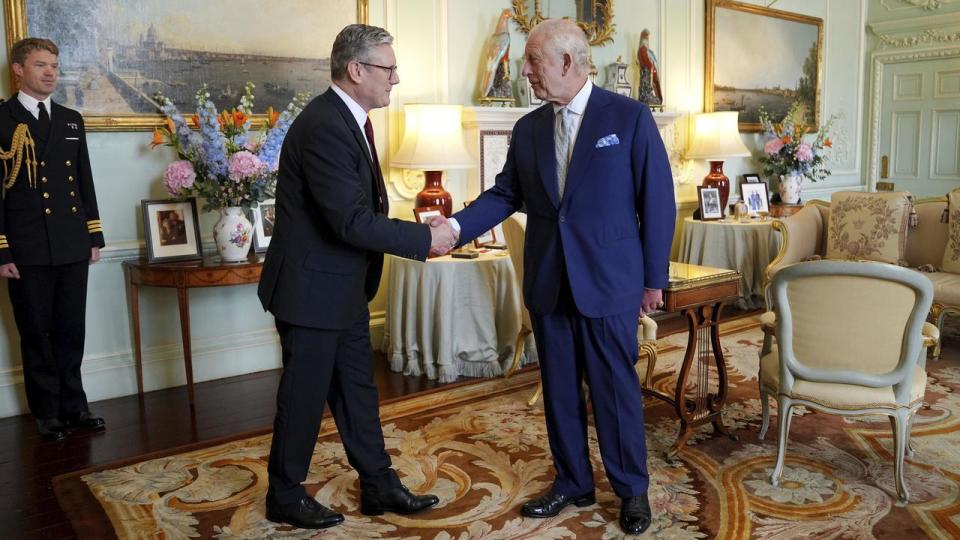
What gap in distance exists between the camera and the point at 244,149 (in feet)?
14.8

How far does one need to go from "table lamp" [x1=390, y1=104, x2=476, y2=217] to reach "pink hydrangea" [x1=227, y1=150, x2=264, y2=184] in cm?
113

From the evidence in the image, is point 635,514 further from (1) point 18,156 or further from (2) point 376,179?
(1) point 18,156

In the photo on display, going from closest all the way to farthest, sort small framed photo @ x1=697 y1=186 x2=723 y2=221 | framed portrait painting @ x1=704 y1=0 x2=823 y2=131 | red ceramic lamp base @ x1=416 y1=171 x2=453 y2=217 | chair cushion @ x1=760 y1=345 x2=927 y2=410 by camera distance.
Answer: chair cushion @ x1=760 y1=345 x2=927 y2=410
red ceramic lamp base @ x1=416 y1=171 x2=453 y2=217
small framed photo @ x1=697 y1=186 x2=723 y2=221
framed portrait painting @ x1=704 y1=0 x2=823 y2=131

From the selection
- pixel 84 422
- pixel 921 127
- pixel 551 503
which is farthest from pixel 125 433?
pixel 921 127

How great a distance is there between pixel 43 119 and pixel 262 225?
138 centimetres

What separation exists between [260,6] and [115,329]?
212 centimetres

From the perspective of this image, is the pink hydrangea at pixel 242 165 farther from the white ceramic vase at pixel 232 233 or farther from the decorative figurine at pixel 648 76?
the decorative figurine at pixel 648 76

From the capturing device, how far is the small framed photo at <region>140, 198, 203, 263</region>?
178 inches

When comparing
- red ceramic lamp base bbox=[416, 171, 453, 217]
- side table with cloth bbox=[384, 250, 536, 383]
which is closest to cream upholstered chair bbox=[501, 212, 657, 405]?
side table with cloth bbox=[384, 250, 536, 383]

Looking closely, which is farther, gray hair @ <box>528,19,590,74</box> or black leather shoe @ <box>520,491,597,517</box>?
black leather shoe @ <box>520,491,597,517</box>

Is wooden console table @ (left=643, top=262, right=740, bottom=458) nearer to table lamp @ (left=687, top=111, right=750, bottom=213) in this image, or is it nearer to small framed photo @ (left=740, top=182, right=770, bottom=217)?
table lamp @ (left=687, top=111, right=750, bottom=213)

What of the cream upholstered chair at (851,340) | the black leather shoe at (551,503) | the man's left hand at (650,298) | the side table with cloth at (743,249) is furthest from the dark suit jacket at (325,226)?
the side table with cloth at (743,249)

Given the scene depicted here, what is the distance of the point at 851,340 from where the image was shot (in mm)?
3141

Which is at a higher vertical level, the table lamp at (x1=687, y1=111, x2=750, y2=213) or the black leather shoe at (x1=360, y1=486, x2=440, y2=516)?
the table lamp at (x1=687, y1=111, x2=750, y2=213)
